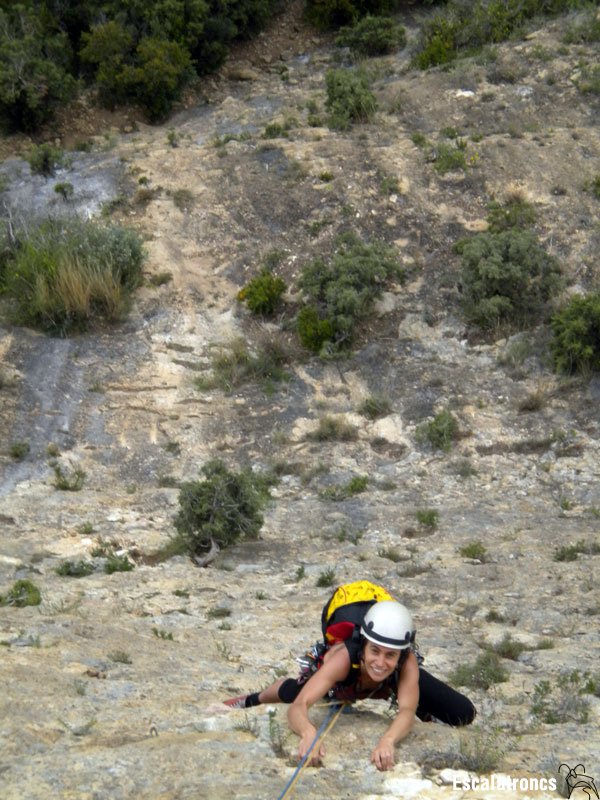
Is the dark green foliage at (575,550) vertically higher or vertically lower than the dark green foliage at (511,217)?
lower

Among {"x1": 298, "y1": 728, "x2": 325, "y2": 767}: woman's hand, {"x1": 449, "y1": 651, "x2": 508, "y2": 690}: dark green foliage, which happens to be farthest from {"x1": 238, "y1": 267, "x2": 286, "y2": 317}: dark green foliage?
{"x1": 298, "y1": 728, "x2": 325, "y2": 767}: woman's hand

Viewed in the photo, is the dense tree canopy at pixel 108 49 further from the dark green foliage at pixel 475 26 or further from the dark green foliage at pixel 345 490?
the dark green foliage at pixel 345 490

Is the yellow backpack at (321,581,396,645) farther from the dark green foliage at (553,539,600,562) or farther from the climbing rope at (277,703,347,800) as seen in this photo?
the dark green foliage at (553,539,600,562)

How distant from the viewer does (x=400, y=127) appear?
51.6ft

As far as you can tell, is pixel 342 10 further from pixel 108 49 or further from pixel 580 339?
pixel 580 339

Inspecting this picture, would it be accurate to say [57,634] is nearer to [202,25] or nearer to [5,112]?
[5,112]

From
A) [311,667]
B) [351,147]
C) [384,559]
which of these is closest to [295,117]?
[351,147]

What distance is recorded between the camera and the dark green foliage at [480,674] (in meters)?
5.95

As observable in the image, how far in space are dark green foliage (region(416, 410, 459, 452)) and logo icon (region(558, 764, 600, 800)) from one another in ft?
21.8

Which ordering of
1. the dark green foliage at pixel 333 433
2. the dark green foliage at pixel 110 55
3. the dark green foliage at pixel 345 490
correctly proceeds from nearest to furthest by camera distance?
the dark green foliage at pixel 345 490
the dark green foliage at pixel 333 433
the dark green foliage at pixel 110 55

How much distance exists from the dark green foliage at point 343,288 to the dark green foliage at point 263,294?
1.08 feet

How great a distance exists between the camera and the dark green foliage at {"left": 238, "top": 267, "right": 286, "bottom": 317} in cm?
1298

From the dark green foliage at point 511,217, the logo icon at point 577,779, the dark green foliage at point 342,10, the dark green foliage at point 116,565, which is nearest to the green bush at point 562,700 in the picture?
the logo icon at point 577,779

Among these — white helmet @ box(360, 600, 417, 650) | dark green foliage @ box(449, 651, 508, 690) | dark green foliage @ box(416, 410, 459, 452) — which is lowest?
dark green foliage @ box(416, 410, 459, 452)
